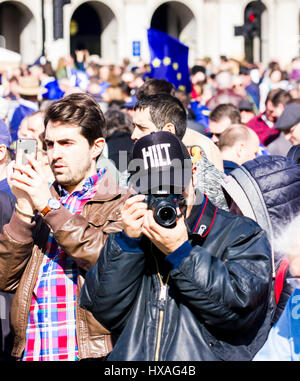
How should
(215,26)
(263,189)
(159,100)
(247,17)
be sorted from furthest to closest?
(215,26) → (247,17) → (159,100) → (263,189)

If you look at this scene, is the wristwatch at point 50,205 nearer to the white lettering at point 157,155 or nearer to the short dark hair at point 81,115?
the short dark hair at point 81,115

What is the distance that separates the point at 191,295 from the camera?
255 centimetres

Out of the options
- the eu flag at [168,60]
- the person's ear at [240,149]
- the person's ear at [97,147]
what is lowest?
the person's ear at [240,149]

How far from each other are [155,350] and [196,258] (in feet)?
1.24

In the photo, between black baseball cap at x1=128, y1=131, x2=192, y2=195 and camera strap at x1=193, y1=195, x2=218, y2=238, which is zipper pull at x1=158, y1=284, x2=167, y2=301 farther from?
black baseball cap at x1=128, y1=131, x2=192, y2=195

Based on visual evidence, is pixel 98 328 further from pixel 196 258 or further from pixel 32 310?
pixel 196 258

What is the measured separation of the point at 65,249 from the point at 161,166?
27.9 inches

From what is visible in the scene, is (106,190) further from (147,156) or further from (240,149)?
(240,149)

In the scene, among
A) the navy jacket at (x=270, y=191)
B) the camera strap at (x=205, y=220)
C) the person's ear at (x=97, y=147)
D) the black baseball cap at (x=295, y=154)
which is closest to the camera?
the camera strap at (x=205, y=220)

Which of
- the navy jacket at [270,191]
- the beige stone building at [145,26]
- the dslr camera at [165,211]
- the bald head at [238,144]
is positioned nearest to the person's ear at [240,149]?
the bald head at [238,144]

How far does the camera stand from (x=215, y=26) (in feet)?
124

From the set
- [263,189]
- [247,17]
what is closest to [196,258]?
[263,189]

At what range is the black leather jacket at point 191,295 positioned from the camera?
2.56m

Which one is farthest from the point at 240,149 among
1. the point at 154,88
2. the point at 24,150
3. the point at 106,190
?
the point at 24,150
